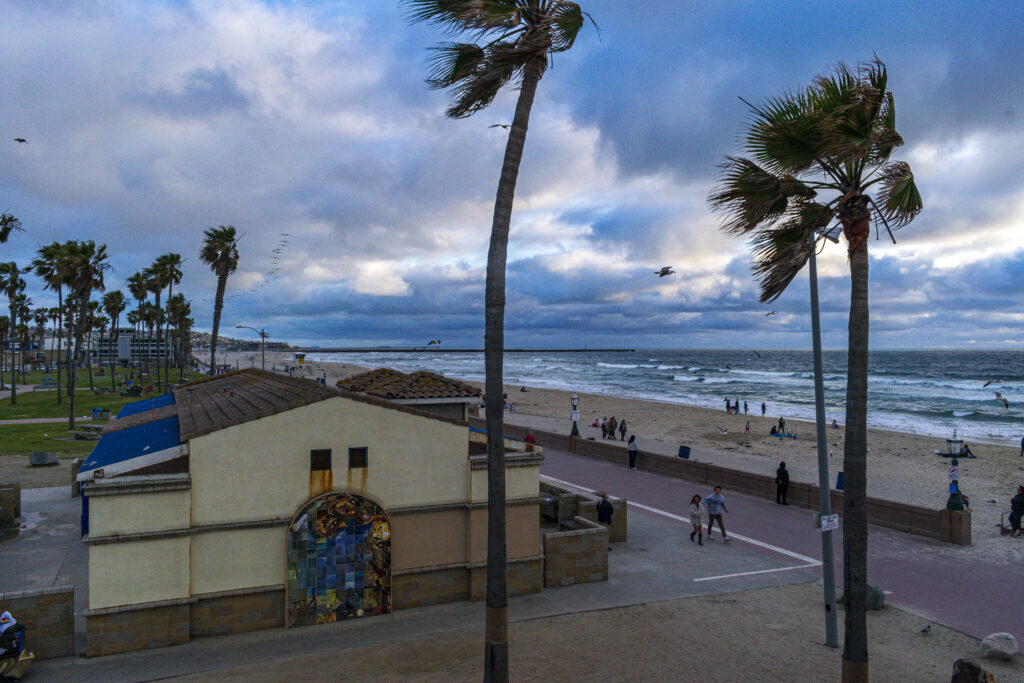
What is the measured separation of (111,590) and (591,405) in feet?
197

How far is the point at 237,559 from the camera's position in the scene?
1083cm

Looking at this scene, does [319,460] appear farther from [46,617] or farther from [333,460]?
[46,617]

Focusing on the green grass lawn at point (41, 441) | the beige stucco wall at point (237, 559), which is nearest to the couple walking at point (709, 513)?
the beige stucco wall at point (237, 559)

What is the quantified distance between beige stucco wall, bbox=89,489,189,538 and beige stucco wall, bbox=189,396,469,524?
0.26 m

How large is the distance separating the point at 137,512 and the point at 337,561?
3.52 m

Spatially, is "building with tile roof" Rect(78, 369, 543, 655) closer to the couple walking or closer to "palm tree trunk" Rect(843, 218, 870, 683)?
the couple walking

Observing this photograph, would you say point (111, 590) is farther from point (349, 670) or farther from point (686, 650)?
point (686, 650)

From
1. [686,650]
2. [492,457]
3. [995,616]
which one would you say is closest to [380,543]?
[492,457]

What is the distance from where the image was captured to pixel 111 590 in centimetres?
1002

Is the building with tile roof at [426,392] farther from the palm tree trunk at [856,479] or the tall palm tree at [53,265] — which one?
the tall palm tree at [53,265]

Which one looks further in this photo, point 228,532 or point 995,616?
point 995,616

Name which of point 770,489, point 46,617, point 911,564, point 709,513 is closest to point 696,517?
point 709,513

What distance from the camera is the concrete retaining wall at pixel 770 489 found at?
16703mm

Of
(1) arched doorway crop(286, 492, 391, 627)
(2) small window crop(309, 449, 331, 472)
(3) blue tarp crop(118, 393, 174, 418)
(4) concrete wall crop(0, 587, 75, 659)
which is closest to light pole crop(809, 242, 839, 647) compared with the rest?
(1) arched doorway crop(286, 492, 391, 627)
